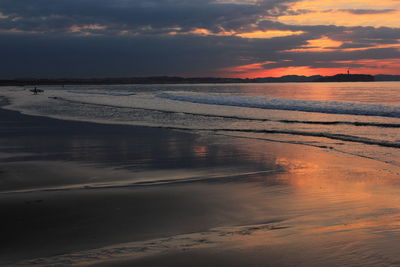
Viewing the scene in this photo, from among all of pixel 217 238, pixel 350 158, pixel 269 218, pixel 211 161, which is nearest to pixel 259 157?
pixel 211 161

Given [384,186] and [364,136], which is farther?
[364,136]

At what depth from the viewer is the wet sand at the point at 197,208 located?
184 inches

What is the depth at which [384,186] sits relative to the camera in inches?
320

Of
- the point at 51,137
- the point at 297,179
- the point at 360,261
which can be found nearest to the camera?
the point at 360,261

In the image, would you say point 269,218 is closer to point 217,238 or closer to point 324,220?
point 324,220

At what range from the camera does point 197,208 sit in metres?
6.61

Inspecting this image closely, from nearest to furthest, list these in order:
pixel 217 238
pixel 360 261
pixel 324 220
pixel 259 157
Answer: pixel 360 261, pixel 217 238, pixel 324 220, pixel 259 157

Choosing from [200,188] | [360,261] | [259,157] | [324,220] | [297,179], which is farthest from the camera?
[259,157]

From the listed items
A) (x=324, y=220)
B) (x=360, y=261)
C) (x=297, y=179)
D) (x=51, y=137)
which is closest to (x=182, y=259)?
(x=360, y=261)

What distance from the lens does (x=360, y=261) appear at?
4.43 meters

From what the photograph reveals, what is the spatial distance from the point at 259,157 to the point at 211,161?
5.13ft

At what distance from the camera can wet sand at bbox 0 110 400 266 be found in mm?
4684

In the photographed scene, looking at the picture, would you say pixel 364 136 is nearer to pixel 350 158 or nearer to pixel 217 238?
pixel 350 158

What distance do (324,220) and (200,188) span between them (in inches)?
108
